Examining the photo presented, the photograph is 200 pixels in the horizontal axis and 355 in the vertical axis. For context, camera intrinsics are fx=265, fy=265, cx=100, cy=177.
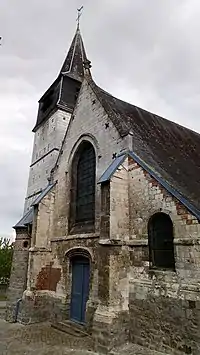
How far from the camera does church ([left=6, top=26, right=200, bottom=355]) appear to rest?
6.25 meters

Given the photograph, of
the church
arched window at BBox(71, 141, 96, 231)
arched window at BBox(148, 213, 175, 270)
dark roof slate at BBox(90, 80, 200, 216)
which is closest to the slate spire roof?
the church

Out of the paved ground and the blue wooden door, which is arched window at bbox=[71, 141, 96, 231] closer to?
the blue wooden door

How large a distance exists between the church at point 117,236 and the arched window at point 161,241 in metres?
0.03

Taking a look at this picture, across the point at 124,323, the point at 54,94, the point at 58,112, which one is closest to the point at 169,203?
the point at 124,323

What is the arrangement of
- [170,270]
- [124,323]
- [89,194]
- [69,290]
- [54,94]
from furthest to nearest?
[54,94], [89,194], [69,290], [124,323], [170,270]

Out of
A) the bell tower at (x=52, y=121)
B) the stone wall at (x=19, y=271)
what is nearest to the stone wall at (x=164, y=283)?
the stone wall at (x=19, y=271)

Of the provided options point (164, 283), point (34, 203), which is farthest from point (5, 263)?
point (164, 283)

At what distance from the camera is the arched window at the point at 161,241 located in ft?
21.9

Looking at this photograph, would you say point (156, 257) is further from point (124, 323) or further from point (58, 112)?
point (58, 112)

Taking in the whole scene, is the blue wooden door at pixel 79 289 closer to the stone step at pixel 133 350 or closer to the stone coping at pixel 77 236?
the stone coping at pixel 77 236

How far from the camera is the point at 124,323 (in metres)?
6.89

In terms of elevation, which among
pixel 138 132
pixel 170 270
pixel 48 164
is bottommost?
pixel 170 270

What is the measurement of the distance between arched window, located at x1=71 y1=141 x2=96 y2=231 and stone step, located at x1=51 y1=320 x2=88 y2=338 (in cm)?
335

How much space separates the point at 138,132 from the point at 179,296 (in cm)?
602
